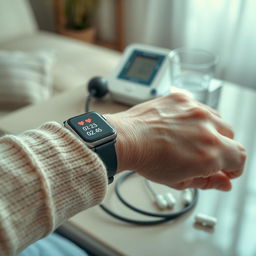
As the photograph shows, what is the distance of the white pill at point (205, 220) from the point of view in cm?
66

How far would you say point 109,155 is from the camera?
23.9 inches

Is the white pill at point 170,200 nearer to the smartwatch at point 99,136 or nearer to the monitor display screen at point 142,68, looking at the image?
the smartwatch at point 99,136

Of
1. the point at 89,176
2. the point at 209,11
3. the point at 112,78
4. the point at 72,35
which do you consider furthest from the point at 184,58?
the point at 72,35

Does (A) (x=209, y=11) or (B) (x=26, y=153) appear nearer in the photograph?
(B) (x=26, y=153)

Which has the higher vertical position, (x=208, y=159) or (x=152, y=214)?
(x=208, y=159)

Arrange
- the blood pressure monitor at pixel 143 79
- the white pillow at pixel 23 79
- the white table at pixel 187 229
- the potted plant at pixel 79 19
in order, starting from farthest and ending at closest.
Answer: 1. the potted plant at pixel 79 19
2. the white pillow at pixel 23 79
3. the blood pressure monitor at pixel 143 79
4. the white table at pixel 187 229

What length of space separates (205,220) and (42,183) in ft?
1.03

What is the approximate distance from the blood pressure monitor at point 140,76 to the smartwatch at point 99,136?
36 cm

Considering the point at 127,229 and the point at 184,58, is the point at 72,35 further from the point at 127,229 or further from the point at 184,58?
the point at 127,229

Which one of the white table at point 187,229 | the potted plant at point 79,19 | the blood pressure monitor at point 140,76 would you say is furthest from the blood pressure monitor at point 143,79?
the potted plant at point 79,19

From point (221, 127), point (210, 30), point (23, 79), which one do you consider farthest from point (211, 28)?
point (221, 127)

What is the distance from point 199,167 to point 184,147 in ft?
0.14

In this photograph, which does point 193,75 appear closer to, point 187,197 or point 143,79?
point 143,79

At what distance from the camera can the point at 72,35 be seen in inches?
100
